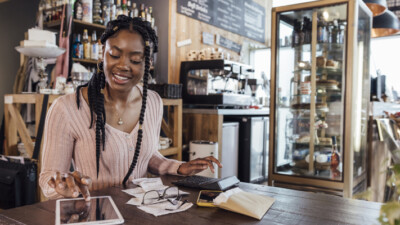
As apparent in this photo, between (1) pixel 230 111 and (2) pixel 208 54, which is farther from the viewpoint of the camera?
(2) pixel 208 54

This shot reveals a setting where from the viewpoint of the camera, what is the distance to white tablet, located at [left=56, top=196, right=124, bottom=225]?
1.03 metres

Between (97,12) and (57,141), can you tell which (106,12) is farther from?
(57,141)

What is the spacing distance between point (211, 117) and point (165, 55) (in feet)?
4.72

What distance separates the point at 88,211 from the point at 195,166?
24.3 inches

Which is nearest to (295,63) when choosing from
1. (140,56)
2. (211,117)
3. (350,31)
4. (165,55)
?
(350,31)

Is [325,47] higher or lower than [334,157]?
higher

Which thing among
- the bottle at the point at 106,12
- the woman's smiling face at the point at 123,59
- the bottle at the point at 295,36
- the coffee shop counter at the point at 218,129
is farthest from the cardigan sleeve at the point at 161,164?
the bottle at the point at 106,12

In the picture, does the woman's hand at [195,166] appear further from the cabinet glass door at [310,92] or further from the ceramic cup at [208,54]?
the ceramic cup at [208,54]

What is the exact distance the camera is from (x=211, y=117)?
4016 mm

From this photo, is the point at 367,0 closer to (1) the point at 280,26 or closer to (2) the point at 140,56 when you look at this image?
(1) the point at 280,26

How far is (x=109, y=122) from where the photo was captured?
1.63 m

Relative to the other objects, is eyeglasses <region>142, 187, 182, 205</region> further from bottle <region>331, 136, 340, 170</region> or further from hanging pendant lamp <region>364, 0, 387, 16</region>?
hanging pendant lamp <region>364, 0, 387, 16</region>

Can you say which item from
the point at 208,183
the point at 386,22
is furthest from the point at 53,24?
the point at 386,22

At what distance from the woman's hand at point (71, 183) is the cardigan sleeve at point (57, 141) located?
0.30 meters
